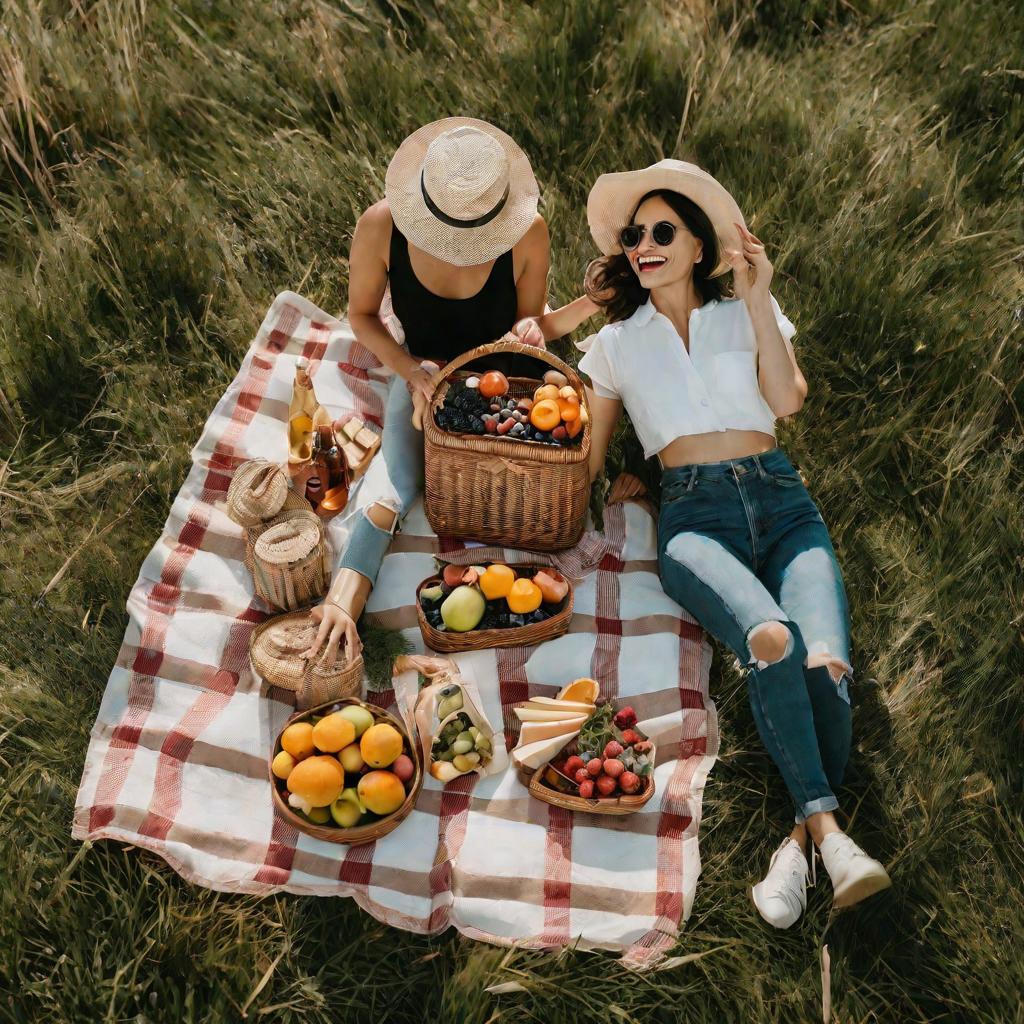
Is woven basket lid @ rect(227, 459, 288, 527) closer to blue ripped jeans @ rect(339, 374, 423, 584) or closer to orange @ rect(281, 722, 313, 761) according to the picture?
blue ripped jeans @ rect(339, 374, 423, 584)

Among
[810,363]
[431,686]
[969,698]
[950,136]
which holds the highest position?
[950,136]

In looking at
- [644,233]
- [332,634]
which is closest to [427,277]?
[644,233]

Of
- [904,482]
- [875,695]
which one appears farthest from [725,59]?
[875,695]

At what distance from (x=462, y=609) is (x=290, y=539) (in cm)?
88

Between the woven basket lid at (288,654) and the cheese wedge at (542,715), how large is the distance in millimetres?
791

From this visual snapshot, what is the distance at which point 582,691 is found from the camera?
4.39 metres

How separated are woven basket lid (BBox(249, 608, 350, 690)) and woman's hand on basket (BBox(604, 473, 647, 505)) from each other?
5.19 feet

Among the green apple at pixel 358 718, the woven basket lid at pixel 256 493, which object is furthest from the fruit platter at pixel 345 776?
the woven basket lid at pixel 256 493

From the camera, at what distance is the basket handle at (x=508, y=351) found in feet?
15.1

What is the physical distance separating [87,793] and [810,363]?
4.10 m

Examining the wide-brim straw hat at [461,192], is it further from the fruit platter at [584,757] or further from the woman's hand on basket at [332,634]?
the fruit platter at [584,757]

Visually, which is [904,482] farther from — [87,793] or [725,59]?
[87,793]

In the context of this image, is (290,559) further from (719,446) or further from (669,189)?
(669,189)

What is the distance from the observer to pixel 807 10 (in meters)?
6.68
